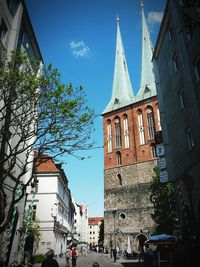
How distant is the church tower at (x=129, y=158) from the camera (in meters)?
41.9

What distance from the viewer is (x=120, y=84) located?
2317 inches

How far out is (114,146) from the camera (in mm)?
50500

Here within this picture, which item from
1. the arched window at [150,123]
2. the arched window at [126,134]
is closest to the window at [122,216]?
the arched window at [126,134]

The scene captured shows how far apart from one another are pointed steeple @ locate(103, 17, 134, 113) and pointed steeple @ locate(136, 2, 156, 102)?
3.50m

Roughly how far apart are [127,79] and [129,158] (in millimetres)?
23450

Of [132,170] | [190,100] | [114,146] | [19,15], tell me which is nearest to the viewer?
[190,100]

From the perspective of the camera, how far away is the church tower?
41.9 m

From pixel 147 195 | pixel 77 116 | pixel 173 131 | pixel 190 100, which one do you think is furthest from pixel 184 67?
pixel 147 195

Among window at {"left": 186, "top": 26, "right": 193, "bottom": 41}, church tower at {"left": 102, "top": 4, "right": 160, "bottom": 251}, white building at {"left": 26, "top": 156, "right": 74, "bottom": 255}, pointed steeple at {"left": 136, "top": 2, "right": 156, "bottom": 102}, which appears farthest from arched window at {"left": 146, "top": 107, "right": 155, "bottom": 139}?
window at {"left": 186, "top": 26, "right": 193, "bottom": 41}

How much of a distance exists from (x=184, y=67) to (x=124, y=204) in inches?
1326

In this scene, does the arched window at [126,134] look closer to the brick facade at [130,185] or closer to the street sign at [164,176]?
the brick facade at [130,185]

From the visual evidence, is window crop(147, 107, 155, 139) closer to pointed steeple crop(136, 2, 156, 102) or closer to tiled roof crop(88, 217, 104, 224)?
pointed steeple crop(136, 2, 156, 102)

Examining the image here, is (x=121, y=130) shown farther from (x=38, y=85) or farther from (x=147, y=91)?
(x=38, y=85)

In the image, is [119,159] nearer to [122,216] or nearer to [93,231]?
[122,216]
